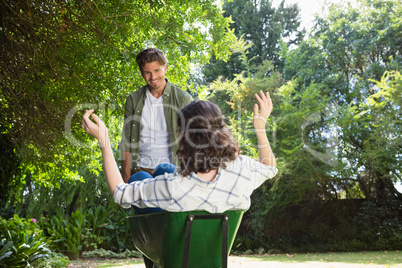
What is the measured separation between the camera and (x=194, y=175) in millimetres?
1881

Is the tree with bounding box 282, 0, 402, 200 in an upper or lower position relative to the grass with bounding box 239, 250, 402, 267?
upper

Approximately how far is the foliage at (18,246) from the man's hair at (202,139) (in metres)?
4.44

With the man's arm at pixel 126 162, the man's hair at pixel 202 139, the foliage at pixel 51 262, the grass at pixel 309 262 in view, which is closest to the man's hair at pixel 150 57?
the man's arm at pixel 126 162

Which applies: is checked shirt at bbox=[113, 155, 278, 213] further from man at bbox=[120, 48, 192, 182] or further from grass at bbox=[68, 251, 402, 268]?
grass at bbox=[68, 251, 402, 268]

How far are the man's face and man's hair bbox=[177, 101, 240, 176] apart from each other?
1018 millimetres

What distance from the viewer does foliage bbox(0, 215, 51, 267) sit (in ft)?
18.4

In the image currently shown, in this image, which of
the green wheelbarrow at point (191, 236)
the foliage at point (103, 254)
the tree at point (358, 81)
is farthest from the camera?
the tree at point (358, 81)

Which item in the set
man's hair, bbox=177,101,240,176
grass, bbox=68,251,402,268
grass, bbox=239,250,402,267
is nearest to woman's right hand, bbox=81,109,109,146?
man's hair, bbox=177,101,240,176

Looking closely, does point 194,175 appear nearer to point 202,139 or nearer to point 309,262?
point 202,139

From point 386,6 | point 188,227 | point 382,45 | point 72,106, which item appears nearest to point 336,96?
point 382,45

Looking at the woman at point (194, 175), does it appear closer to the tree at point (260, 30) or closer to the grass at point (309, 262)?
the grass at point (309, 262)

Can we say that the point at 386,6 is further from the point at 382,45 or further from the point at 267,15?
the point at 267,15

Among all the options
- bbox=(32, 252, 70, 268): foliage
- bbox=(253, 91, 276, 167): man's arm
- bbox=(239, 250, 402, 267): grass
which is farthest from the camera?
bbox=(239, 250, 402, 267): grass

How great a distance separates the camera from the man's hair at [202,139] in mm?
1868
